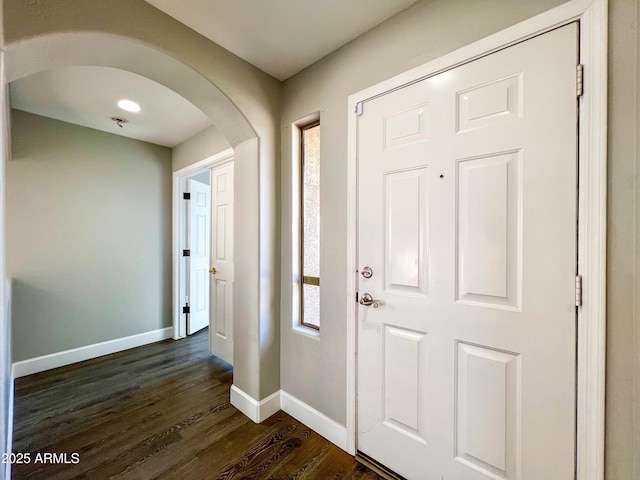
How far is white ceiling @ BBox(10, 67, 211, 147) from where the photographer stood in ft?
6.19

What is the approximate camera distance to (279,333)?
6.38ft

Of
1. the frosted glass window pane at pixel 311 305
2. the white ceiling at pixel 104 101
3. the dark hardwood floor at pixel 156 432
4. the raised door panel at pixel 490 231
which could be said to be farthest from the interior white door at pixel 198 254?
the raised door panel at pixel 490 231

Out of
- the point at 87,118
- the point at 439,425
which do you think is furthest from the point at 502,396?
the point at 87,118

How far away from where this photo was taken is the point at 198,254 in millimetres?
3484

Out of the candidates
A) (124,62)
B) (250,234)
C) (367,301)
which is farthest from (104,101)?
(367,301)

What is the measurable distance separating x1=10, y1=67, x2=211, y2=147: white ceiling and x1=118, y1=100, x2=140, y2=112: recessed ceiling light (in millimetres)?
46

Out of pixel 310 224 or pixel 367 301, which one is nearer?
pixel 367 301

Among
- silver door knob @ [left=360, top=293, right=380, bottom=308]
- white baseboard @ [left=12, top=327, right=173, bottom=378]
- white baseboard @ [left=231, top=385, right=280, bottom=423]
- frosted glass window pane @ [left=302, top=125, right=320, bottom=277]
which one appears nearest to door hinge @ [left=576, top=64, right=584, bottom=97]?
silver door knob @ [left=360, top=293, right=380, bottom=308]

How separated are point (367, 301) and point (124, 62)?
184cm

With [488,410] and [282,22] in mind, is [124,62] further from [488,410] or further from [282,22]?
[488,410]

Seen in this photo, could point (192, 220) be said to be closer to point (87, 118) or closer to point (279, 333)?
point (87, 118)

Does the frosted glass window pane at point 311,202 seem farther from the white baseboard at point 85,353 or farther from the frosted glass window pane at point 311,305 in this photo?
the white baseboard at point 85,353

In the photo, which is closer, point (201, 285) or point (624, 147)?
point (624, 147)

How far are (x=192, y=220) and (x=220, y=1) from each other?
260 centimetres
